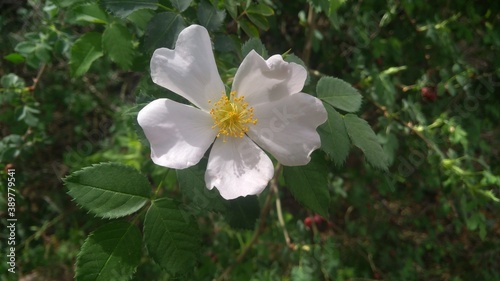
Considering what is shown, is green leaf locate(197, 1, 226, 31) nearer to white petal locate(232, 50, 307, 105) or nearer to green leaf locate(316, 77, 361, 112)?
white petal locate(232, 50, 307, 105)

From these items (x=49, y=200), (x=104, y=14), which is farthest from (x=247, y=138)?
(x=49, y=200)

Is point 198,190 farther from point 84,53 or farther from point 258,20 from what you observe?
point 84,53

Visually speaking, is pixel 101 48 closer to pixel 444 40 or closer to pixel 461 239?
pixel 444 40

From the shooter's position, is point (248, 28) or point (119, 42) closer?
point (248, 28)

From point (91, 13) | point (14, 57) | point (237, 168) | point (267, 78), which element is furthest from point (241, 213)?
point (14, 57)

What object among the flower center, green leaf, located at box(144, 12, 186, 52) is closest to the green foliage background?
green leaf, located at box(144, 12, 186, 52)

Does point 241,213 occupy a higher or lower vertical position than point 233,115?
lower

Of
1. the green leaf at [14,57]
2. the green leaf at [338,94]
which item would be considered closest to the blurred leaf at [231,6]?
the green leaf at [338,94]

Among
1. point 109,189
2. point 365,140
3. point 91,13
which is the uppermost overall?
point 91,13
